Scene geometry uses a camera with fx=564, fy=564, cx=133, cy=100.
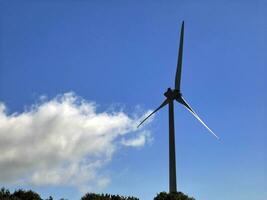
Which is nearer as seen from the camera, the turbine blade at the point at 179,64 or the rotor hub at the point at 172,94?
the turbine blade at the point at 179,64

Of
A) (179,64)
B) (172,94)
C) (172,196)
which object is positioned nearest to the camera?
(172,196)

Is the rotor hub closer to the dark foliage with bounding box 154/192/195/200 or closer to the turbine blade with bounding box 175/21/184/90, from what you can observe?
the turbine blade with bounding box 175/21/184/90

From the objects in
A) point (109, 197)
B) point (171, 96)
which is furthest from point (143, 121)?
point (109, 197)

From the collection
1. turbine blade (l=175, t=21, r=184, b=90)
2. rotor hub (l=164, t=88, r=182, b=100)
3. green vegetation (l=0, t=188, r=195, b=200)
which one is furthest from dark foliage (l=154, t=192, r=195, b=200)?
turbine blade (l=175, t=21, r=184, b=90)

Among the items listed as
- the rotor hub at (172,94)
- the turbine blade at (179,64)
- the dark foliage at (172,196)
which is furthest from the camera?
the rotor hub at (172,94)

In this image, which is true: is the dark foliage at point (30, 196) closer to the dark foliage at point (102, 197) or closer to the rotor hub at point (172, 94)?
the dark foliage at point (102, 197)

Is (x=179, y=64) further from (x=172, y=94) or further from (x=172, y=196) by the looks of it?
(x=172, y=196)

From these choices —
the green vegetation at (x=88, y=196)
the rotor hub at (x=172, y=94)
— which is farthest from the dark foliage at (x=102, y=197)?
the rotor hub at (x=172, y=94)

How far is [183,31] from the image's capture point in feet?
414

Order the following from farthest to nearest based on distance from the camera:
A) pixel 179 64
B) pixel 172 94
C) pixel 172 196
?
pixel 172 94
pixel 179 64
pixel 172 196

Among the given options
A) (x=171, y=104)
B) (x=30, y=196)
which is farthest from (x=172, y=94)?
(x=30, y=196)

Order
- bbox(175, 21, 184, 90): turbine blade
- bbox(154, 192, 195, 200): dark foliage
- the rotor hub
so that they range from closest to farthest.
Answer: bbox(154, 192, 195, 200): dark foliage < bbox(175, 21, 184, 90): turbine blade < the rotor hub

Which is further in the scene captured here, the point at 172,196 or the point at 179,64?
the point at 179,64

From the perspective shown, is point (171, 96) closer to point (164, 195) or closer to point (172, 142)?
point (172, 142)
